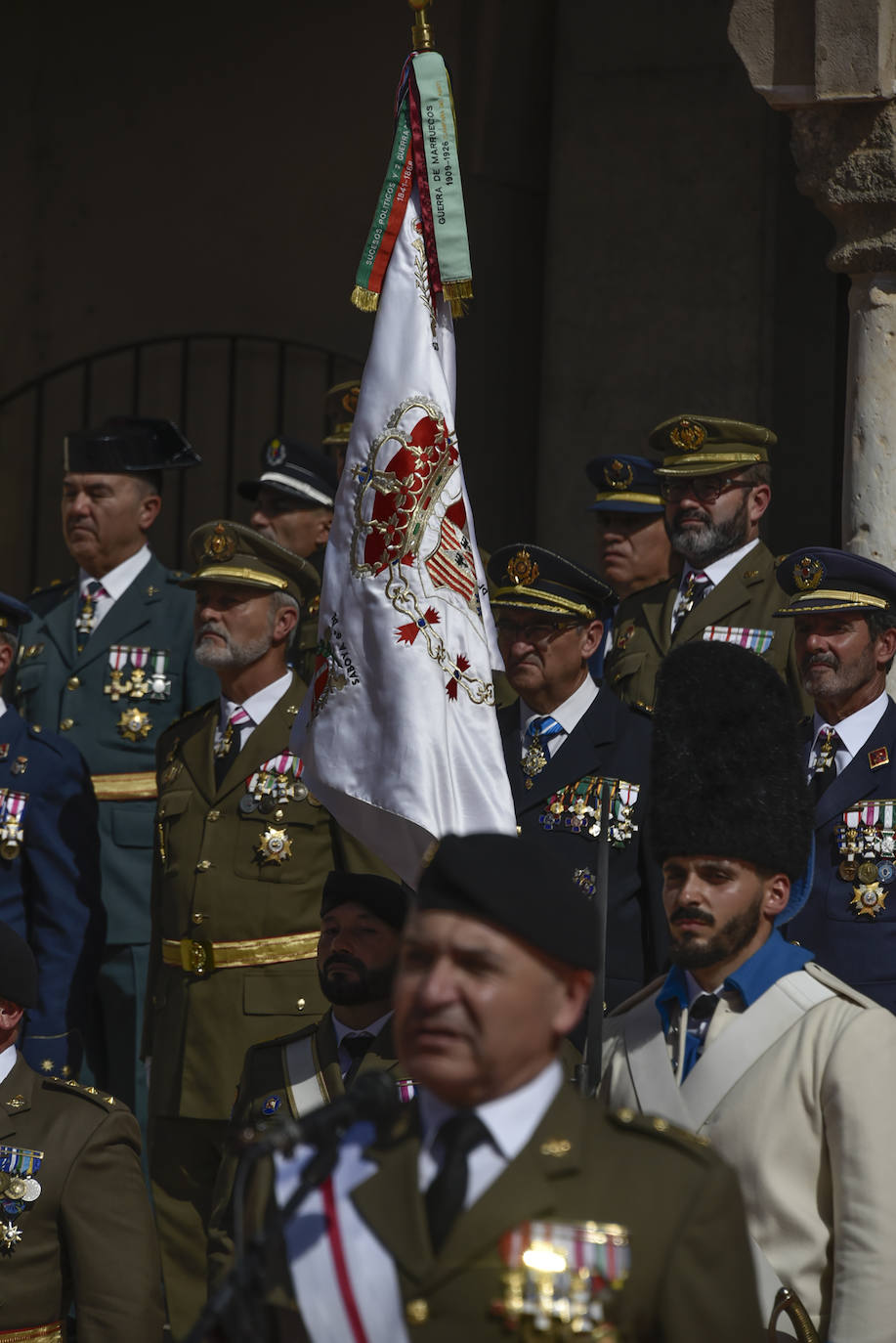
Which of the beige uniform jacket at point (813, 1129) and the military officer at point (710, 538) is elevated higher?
the military officer at point (710, 538)

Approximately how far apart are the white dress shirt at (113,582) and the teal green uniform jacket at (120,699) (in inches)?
1.3

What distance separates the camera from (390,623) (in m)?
4.50

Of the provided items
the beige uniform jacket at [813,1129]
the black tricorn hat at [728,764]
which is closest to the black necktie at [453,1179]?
the beige uniform jacket at [813,1129]

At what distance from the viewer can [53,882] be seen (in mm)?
5566

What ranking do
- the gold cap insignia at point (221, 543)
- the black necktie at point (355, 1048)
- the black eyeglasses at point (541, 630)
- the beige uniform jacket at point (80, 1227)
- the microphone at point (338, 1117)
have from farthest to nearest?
the gold cap insignia at point (221, 543) < the black eyeglasses at point (541, 630) < the black necktie at point (355, 1048) < the beige uniform jacket at point (80, 1227) < the microphone at point (338, 1117)

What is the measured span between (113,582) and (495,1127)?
441 cm

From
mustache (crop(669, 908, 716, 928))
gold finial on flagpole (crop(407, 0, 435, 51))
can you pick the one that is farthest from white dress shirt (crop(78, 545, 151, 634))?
mustache (crop(669, 908, 716, 928))

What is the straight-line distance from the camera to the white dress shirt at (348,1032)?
4180mm

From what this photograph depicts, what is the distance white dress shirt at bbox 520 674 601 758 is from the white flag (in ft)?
1.14

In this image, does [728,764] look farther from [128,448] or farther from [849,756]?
[128,448]

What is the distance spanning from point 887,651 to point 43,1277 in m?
2.36

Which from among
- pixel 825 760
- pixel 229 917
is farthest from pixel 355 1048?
pixel 825 760

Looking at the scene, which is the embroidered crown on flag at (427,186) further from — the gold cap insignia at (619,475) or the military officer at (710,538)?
the gold cap insignia at (619,475)

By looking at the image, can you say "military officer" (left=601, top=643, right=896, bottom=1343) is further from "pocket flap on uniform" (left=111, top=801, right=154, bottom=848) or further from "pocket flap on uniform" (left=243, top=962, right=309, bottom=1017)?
"pocket flap on uniform" (left=111, top=801, right=154, bottom=848)
